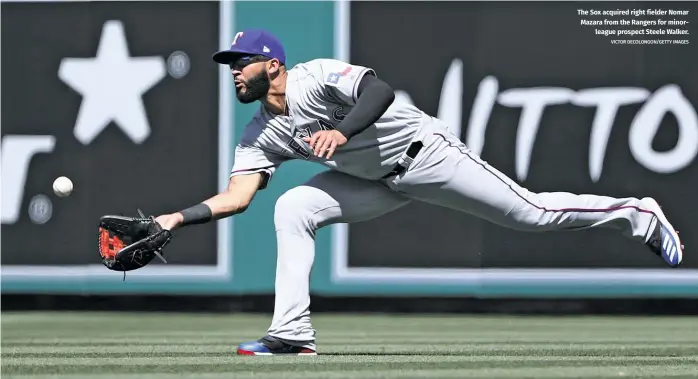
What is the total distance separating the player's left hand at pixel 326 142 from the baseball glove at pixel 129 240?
2.67 ft

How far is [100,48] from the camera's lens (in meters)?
9.64

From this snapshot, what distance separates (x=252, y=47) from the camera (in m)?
5.99

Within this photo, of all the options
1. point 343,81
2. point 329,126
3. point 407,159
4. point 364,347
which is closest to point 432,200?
point 407,159

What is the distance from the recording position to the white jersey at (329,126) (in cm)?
595

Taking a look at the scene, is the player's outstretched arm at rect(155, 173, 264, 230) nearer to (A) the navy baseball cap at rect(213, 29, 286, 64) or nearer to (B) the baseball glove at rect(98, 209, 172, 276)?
(B) the baseball glove at rect(98, 209, 172, 276)

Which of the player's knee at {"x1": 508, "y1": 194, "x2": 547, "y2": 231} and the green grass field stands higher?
the player's knee at {"x1": 508, "y1": 194, "x2": 547, "y2": 231}

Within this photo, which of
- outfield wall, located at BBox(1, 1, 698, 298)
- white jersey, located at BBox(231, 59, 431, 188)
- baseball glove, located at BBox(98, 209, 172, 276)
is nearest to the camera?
baseball glove, located at BBox(98, 209, 172, 276)

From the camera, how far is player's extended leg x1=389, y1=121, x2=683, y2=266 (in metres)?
6.09

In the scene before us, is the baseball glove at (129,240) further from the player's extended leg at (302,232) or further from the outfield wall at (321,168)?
the outfield wall at (321,168)

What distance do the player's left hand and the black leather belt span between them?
58cm

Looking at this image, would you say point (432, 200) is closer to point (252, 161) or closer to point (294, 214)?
point (294, 214)

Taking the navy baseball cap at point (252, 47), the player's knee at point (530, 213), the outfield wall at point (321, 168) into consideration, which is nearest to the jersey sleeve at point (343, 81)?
the navy baseball cap at point (252, 47)

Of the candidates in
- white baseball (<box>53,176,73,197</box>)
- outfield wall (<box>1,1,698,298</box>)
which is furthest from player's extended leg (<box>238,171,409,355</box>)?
outfield wall (<box>1,1,698,298</box>)

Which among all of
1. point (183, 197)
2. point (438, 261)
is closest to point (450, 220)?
point (438, 261)
